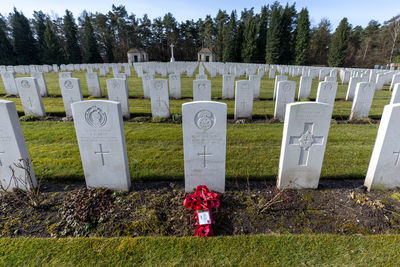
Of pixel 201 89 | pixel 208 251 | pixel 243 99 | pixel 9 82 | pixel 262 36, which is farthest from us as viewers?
pixel 262 36

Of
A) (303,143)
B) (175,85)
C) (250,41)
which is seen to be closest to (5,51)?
(175,85)

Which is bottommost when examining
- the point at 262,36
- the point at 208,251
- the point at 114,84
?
the point at 208,251

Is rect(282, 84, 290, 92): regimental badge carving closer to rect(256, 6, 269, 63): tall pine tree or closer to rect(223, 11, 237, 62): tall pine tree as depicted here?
rect(256, 6, 269, 63): tall pine tree

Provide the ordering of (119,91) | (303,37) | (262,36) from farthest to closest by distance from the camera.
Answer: (262,36) < (303,37) < (119,91)

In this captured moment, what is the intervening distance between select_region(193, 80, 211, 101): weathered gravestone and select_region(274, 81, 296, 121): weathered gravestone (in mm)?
2779

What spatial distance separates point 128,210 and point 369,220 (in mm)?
3678

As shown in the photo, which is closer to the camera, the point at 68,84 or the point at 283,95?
the point at 283,95

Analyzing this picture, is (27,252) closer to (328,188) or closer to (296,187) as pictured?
(296,187)

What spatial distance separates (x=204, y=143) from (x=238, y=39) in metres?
45.9

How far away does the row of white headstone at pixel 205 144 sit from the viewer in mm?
3348

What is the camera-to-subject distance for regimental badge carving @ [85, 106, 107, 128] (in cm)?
339

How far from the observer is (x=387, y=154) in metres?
3.50

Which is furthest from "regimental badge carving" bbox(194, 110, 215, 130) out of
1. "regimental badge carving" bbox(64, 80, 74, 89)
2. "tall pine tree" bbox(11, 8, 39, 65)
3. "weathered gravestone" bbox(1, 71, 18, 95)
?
"tall pine tree" bbox(11, 8, 39, 65)

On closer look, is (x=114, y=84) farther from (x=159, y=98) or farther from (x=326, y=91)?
(x=326, y=91)
